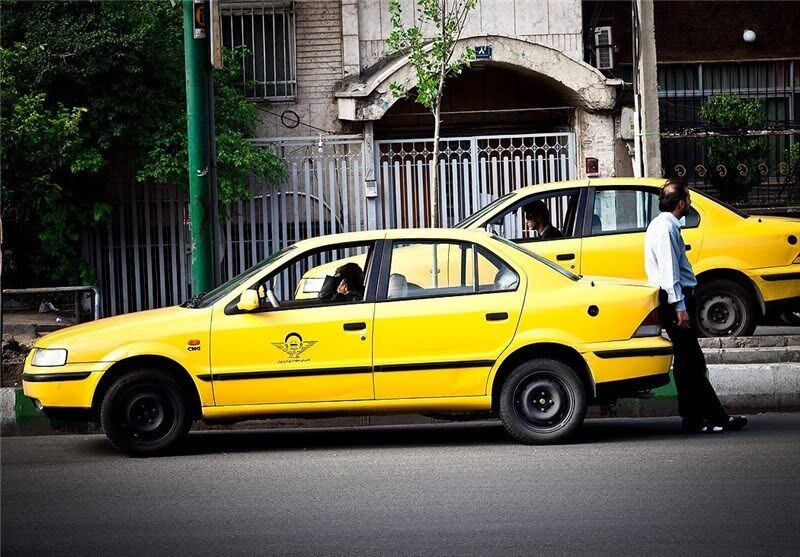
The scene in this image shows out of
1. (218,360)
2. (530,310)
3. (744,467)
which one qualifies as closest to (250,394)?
(218,360)

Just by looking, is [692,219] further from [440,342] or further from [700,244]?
[440,342]

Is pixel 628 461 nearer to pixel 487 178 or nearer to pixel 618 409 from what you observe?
pixel 618 409

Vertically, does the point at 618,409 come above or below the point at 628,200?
below

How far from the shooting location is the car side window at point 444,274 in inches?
348

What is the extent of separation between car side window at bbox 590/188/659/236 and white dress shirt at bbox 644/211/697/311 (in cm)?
282

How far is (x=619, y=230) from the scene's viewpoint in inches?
477

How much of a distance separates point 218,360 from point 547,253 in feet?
14.0

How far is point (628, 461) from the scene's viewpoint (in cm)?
805

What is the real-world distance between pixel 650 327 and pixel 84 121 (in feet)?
33.0

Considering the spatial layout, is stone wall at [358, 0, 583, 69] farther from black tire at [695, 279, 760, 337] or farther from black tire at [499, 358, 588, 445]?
black tire at [499, 358, 588, 445]

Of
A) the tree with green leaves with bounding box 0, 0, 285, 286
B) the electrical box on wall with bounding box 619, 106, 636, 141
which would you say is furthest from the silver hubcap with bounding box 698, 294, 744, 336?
the electrical box on wall with bounding box 619, 106, 636, 141

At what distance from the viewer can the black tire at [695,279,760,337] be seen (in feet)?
39.4

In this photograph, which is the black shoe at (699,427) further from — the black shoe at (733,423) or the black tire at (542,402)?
the black tire at (542,402)

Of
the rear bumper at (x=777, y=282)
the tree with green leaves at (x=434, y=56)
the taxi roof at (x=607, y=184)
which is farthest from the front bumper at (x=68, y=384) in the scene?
the tree with green leaves at (x=434, y=56)
